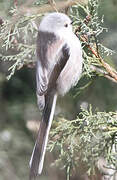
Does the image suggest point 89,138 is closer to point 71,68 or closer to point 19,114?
point 71,68

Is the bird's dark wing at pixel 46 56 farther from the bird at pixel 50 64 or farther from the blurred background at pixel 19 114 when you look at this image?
the blurred background at pixel 19 114

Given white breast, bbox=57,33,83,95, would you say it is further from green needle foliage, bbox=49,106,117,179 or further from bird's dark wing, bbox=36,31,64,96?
green needle foliage, bbox=49,106,117,179

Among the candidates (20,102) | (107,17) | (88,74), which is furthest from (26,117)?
(88,74)

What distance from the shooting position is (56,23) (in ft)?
7.66

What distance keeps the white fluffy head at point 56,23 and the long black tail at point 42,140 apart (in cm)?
34

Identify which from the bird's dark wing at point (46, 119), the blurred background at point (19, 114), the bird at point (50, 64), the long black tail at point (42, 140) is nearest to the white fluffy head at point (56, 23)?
the bird at point (50, 64)

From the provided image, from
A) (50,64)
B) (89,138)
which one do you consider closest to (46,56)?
(50,64)

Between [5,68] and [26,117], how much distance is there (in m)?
0.45

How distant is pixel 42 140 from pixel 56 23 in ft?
1.90

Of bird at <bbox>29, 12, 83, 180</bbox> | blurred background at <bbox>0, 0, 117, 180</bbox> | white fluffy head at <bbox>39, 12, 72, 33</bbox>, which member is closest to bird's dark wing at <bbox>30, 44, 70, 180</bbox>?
bird at <bbox>29, 12, 83, 180</bbox>

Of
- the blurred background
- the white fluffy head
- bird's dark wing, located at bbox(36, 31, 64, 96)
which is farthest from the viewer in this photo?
the blurred background

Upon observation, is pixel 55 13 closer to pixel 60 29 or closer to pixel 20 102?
pixel 60 29

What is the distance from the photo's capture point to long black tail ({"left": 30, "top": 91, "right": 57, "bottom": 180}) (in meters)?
2.28

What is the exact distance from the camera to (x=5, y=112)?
422cm
